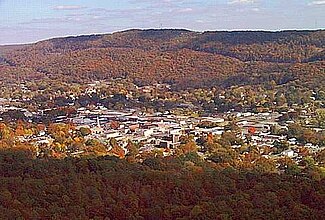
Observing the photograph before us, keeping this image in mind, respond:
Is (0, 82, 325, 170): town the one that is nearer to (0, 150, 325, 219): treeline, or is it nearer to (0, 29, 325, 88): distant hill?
(0, 150, 325, 219): treeline

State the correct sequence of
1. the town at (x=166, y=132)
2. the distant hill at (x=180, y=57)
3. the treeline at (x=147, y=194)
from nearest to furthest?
the treeline at (x=147, y=194)
the town at (x=166, y=132)
the distant hill at (x=180, y=57)

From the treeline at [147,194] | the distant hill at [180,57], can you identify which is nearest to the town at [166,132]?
the treeline at [147,194]

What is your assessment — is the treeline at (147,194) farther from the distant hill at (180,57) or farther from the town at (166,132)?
the distant hill at (180,57)

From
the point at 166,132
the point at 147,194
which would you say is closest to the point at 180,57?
the point at 166,132

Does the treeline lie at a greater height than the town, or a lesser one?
greater

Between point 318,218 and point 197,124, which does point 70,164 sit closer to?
point 318,218

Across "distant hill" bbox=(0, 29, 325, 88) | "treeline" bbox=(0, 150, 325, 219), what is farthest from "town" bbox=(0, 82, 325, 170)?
"distant hill" bbox=(0, 29, 325, 88)

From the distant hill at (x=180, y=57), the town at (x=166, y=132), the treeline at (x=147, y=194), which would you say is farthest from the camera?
the distant hill at (x=180, y=57)
